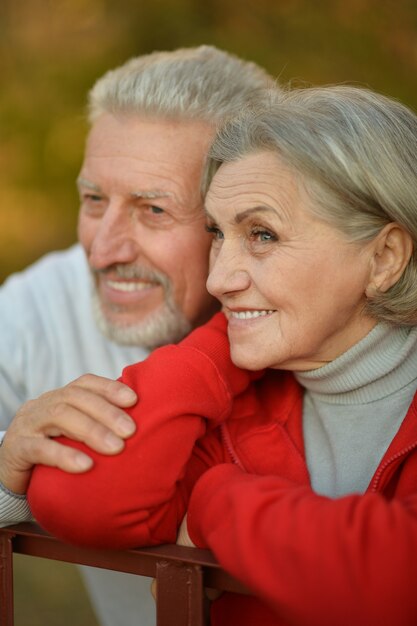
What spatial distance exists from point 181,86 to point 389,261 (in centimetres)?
113

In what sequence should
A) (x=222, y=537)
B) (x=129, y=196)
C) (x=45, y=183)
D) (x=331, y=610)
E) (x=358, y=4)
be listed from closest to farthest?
(x=331, y=610), (x=222, y=537), (x=129, y=196), (x=358, y=4), (x=45, y=183)

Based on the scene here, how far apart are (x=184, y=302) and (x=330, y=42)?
3242 millimetres

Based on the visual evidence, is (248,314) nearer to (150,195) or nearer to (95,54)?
(150,195)

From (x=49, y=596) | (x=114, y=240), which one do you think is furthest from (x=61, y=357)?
(x=49, y=596)

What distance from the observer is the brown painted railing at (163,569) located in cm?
172

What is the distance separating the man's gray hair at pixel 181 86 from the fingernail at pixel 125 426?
1.30 m

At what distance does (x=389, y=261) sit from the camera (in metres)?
2.12

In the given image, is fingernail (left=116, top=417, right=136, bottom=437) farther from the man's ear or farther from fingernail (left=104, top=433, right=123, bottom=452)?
the man's ear

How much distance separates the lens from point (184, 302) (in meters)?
2.96

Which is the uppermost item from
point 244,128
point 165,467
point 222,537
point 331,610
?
point 244,128

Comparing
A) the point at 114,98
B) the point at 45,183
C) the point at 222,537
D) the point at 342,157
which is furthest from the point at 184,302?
the point at 45,183

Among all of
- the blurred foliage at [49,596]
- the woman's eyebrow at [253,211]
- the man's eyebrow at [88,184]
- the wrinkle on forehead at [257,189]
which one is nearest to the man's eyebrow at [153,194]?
the man's eyebrow at [88,184]

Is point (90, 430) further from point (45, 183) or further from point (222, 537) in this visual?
point (45, 183)

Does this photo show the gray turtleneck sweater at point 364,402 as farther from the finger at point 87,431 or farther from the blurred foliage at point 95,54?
the blurred foliage at point 95,54
